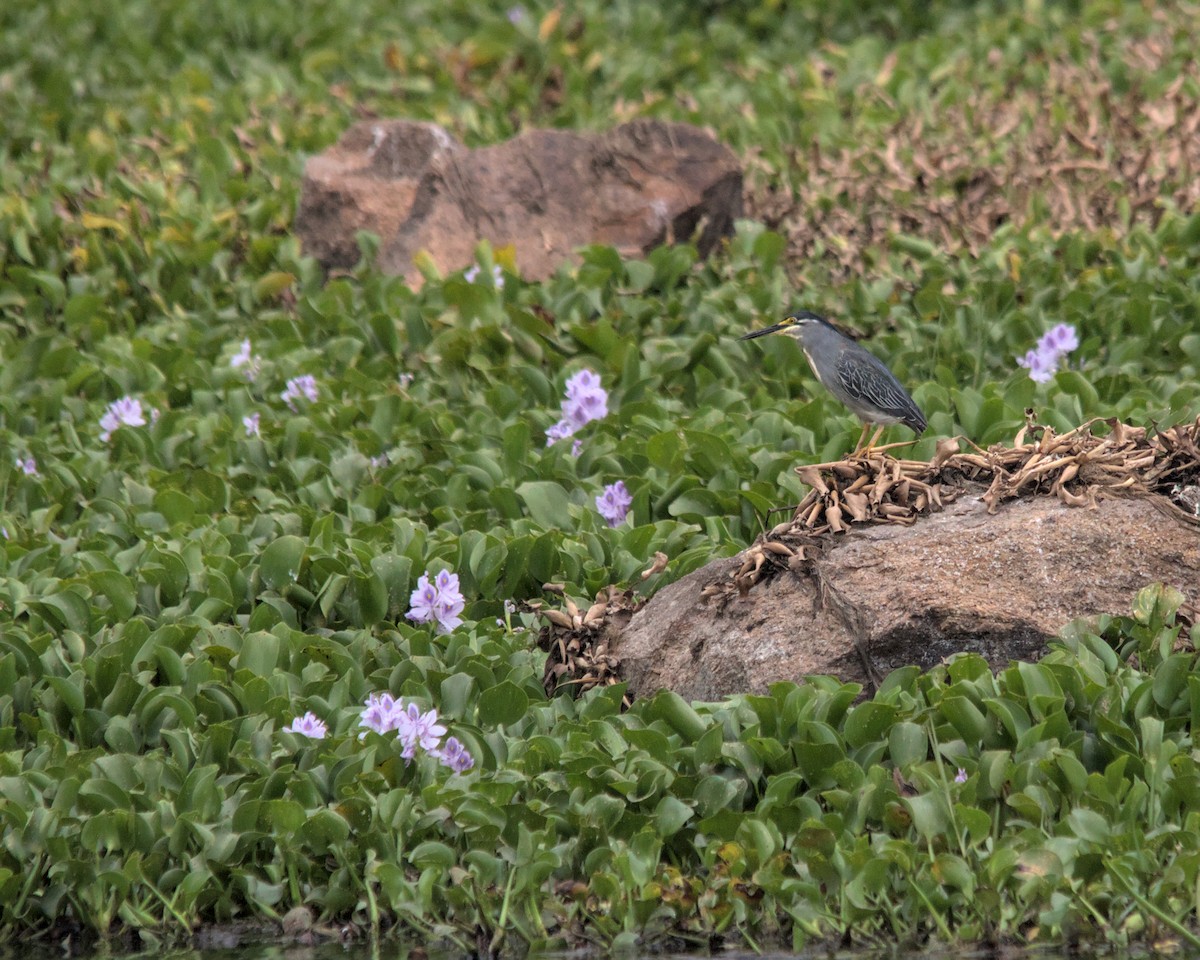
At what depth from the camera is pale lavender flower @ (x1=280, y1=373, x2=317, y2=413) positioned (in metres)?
7.57

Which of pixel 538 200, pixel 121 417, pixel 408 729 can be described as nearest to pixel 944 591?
pixel 408 729

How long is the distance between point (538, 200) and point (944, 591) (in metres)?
4.95

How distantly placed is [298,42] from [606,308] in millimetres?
5993

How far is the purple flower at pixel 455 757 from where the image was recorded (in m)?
4.61

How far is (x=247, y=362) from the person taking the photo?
314 inches

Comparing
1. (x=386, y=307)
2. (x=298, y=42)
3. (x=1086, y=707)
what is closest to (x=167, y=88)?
(x=298, y=42)

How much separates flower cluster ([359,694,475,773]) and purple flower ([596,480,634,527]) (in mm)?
1622

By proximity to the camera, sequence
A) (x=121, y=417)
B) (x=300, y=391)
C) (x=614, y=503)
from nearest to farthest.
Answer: (x=614, y=503)
(x=121, y=417)
(x=300, y=391)

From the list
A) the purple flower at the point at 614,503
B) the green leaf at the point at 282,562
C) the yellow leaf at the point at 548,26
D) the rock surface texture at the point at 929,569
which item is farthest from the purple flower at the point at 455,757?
the yellow leaf at the point at 548,26

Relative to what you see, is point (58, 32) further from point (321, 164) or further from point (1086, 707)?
point (1086, 707)

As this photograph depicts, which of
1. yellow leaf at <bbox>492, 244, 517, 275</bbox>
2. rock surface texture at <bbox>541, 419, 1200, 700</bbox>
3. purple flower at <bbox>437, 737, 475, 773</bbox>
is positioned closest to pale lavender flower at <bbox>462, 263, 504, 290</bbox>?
yellow leaf at <bbox>492, 244, 517, 275</bbox>

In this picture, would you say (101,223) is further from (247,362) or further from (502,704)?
(502,704)

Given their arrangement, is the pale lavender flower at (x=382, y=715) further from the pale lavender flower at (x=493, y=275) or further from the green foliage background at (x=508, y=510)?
the pale lavender flower at (x=493, y=275)

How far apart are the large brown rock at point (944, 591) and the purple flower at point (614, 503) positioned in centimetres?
133
